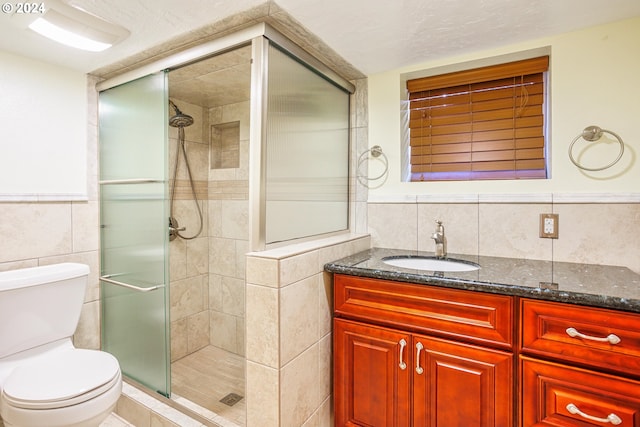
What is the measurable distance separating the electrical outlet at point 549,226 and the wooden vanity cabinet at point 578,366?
630 millimetres

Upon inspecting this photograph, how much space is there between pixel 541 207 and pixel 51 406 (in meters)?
2.34

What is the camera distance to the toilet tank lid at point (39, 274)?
157 cm


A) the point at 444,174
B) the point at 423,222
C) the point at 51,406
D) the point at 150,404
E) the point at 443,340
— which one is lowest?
the point at 150,404

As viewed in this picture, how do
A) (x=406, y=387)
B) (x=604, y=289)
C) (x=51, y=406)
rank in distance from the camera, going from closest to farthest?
(x=604, y=289) < (x=51, y=406) < (x=406, y=387)

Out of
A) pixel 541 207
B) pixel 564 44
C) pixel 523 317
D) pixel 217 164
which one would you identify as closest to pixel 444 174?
pixel 541 207

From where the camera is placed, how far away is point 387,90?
2.08m

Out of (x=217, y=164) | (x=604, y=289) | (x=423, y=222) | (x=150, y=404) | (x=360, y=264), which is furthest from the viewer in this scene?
(x=217, y=164)

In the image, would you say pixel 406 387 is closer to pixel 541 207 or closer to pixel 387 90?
pixel 541 207

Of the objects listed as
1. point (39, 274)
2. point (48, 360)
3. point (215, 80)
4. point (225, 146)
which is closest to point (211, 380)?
point (48, 360)

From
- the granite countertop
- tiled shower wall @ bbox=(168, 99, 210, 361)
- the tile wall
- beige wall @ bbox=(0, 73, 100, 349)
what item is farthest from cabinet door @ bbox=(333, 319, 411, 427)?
beige wall @ bbox=(0, 73, 100, 349)

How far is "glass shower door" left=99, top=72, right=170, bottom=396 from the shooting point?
1894 mm

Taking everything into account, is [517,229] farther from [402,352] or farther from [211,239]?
[211,239]

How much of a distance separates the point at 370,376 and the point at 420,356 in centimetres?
26

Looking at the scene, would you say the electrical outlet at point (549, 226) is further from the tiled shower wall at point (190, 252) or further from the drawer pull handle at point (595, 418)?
the tiled shower wall at point (190, 252)
